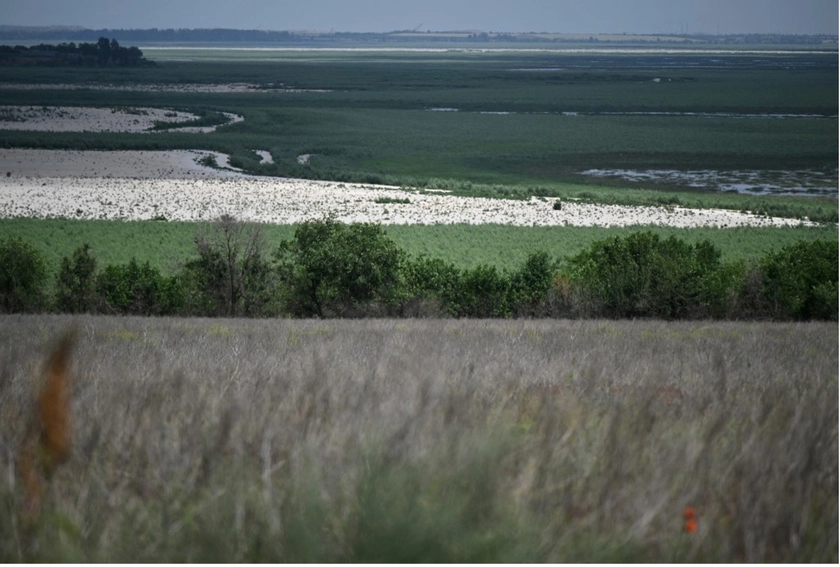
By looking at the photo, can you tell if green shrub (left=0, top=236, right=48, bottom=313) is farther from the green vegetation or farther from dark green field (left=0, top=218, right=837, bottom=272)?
the green vegetation

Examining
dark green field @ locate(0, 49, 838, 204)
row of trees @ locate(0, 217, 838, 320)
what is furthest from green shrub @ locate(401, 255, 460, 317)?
dark green field @ locate(0, 49, 838, 204)

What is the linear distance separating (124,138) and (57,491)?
11039cm

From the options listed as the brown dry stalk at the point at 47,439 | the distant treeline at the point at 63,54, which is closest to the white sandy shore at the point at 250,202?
the brown dry stalk at the point at 47,439

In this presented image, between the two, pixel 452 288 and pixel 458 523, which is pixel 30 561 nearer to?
pixel 458 523

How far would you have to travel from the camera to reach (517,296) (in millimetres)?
41906

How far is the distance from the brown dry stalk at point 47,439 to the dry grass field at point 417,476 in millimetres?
16

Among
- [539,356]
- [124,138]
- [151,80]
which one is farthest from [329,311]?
[151,80]

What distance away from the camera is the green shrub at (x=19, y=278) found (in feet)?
132

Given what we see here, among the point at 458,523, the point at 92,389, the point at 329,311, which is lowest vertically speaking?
the point at 329,311

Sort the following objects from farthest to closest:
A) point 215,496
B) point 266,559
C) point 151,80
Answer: point 151,80, point 215,496, point 266,559

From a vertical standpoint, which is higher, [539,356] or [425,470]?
[425,470]

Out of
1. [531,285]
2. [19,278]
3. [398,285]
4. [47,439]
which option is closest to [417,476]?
[47,439]

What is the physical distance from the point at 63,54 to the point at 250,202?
400 feet

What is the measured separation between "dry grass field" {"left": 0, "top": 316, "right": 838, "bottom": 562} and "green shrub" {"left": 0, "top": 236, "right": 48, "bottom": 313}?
38473mm
